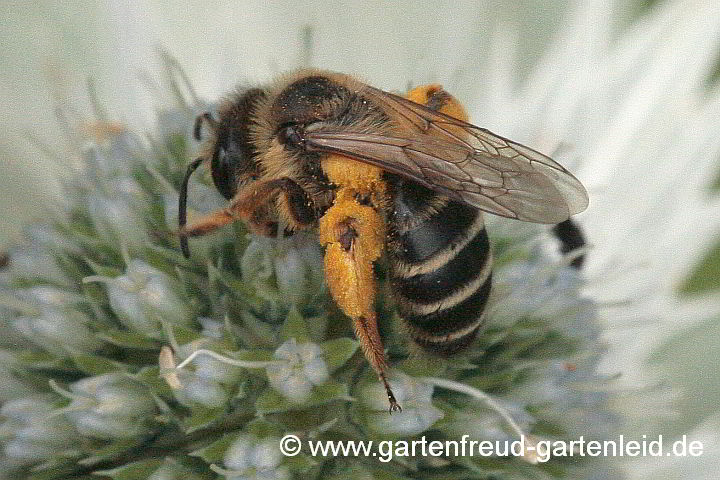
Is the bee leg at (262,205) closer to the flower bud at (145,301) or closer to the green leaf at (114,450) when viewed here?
the flower bud at (145,301)

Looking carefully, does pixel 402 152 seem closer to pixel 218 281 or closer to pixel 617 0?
pixel 218 281

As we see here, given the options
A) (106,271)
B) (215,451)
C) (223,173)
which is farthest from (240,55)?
(215,451)

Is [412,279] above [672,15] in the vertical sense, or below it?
below

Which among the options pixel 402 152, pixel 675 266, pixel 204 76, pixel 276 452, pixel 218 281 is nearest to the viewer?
pixel 402 152

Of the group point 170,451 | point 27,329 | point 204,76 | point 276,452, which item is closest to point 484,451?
point 276,452

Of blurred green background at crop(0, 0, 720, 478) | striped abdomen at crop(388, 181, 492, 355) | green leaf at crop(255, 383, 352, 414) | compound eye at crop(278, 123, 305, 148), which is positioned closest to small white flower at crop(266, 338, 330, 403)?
green leaf at crop(255, 383, 352, 414)

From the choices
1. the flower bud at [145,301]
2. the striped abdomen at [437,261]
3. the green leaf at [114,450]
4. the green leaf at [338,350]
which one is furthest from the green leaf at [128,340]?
the striped abdomen at [437,261]
